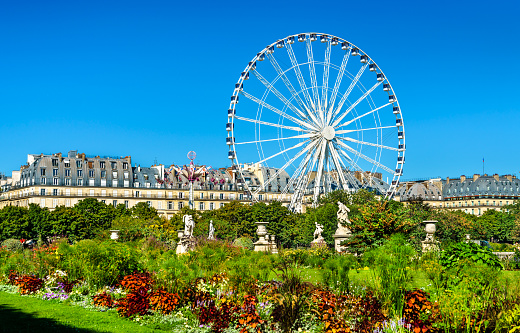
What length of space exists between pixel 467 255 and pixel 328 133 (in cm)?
3323

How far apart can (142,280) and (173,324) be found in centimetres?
210

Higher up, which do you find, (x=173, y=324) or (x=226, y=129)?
(x=226, y=129)

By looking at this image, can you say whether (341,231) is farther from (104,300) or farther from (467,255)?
(104,300)

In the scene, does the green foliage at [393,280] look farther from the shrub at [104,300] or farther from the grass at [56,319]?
the shrub at [104,300]

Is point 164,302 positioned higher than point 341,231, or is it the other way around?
point 341,231

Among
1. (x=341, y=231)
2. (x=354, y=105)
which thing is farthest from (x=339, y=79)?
(x=341, y=231)

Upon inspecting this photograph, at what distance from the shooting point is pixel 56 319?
482 inches

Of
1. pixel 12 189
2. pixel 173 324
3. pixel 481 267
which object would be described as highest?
pixel 12 189

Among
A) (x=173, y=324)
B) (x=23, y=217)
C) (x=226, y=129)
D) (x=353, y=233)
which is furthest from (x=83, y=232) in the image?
(x=173, y=324)

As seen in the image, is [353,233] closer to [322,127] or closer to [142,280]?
[142,280]

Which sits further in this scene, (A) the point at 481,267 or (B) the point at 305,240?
(B) the point at 305,240

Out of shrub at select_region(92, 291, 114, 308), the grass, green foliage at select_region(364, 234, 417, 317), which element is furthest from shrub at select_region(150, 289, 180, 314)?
green foliage at select_region(364, 234, 417, 317)

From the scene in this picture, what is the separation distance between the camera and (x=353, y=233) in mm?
23750

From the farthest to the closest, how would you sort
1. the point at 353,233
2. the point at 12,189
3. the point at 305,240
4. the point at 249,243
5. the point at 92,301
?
the point at 12,189, the point at 305,240, the point at 249,243, the point at 353,233, the point at 92,301
